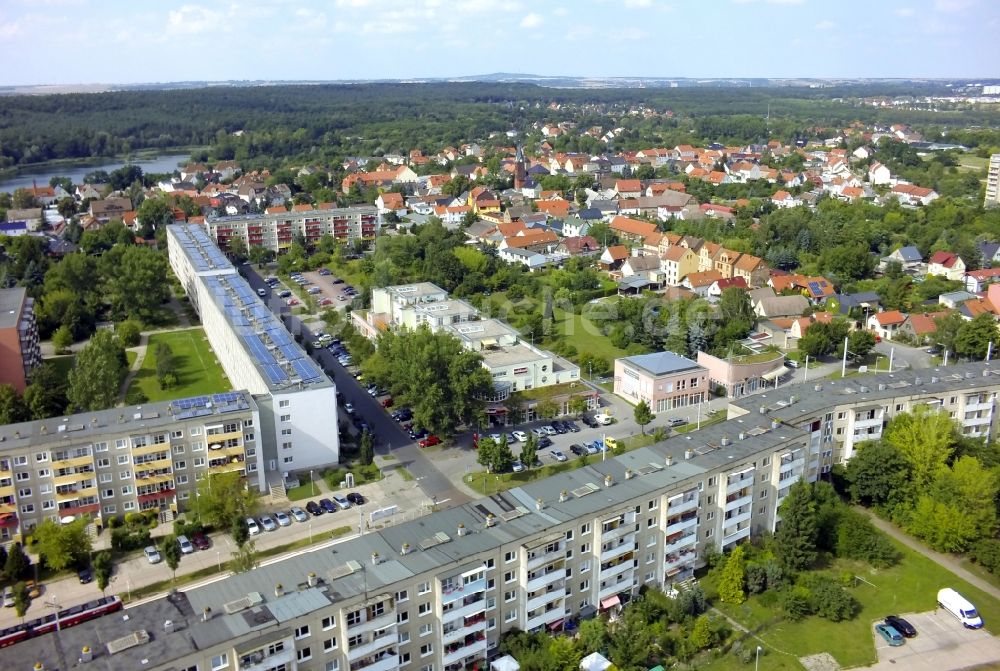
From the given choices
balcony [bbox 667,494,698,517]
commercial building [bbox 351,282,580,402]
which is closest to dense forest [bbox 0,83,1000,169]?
commercial building [bbox 351,282,580,402]

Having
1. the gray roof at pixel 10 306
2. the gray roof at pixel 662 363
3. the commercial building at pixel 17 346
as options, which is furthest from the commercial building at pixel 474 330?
the gray roof at pixel 10 306

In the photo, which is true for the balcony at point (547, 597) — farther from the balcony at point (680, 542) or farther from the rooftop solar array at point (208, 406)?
the rooftop solar array at point (208, 406)

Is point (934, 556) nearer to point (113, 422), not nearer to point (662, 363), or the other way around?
point (662, 363)

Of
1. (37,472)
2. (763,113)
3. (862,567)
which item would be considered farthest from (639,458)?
(763,113)

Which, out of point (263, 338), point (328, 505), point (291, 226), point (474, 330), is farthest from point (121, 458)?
point (291, 226)

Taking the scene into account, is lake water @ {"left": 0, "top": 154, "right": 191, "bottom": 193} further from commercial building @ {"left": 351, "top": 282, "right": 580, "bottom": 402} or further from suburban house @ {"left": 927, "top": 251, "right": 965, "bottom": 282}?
suburban house @ {"left": 927, "top": 251, "right": 965, "bottom": 282}

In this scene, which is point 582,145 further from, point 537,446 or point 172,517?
point 172,517
